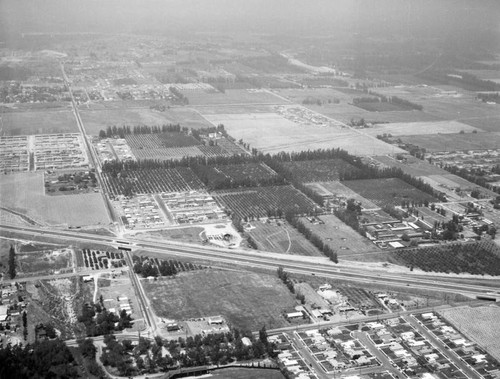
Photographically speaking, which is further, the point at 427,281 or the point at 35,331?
the point at 427,281

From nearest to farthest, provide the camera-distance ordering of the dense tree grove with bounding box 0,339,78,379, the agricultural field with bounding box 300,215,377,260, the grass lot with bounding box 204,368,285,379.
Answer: the dense tree grove with bounding box 0,339,78,379, the grass lot with bounding box 204,368,285,379, the agricultural field with bounding box 300,215,377,260

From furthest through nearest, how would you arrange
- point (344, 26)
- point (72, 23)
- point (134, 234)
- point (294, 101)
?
point (344, 26)
point (72, 23)
point (294, 101)
point (134, 234)

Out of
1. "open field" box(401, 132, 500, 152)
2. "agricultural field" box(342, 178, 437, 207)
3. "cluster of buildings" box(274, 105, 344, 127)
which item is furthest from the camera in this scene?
"cluster of buildings" box(274, 105, 344, 127)

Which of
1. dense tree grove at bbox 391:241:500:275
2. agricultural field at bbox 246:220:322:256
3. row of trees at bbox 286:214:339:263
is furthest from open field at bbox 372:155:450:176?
agricultural field at bbox 246:220:322:256

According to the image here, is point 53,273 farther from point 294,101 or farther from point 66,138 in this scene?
point 294,101

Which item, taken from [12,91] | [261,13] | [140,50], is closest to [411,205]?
[12,91]

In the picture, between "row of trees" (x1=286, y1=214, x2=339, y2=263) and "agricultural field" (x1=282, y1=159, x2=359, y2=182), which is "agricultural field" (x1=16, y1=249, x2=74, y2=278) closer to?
"row of trees" (x1=286, y1=214, x2=339, y2=263)
